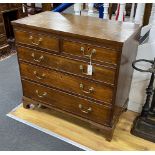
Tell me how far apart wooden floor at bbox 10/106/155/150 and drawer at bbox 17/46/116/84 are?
1.84ft

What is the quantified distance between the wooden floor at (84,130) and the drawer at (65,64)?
560 millimetres

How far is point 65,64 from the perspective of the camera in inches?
60.0

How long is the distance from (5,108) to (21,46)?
2.37 ft

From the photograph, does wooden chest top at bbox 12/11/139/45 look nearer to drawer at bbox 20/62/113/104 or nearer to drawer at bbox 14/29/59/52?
drawer at bbox 14/29/59/52

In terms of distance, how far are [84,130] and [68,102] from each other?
308mm

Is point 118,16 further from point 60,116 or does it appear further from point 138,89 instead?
point 60,116

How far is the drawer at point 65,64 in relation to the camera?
4.59ft

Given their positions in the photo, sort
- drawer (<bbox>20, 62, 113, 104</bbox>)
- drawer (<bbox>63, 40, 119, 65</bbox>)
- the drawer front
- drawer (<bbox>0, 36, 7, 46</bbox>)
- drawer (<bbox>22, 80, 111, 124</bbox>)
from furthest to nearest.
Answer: drawer (<bbox>0, 36, 7, 46</bbox>) → the drawer front → drawer (<bbox>22, 80, 111, 124</bbox>) → drawer (<bbox>20, 62, 113, 104</bbox>) → drawer (<bbox>63, 40, 119, 65</bbox>)

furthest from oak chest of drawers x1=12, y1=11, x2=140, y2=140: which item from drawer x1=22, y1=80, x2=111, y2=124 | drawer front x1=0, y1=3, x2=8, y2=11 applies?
drawer front x1=0, y1=3, x2=8, y2=11

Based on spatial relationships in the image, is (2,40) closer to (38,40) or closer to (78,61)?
(38,40)

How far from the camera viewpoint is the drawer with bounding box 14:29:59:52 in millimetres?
1488

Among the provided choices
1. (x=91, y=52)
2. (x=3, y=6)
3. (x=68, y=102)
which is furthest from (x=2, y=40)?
(x=91, y=52)

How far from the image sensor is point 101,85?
4.77 ft
